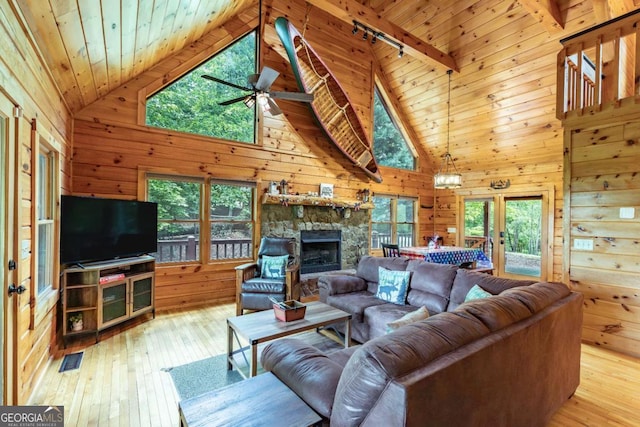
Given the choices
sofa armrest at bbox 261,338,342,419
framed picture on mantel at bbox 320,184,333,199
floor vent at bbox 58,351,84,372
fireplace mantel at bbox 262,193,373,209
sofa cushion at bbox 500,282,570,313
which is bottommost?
floor vent at bbox 58,351,84,372

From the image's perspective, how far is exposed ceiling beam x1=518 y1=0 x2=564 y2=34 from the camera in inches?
148

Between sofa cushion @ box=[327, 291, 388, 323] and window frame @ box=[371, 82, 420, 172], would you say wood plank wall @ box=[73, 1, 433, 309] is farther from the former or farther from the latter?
sofa cushion @ box=[327, 291, 388, 323]

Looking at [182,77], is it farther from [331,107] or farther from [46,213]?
[46,213]

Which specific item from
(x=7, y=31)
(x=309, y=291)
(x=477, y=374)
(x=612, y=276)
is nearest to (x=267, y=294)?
(x=309, y=291)

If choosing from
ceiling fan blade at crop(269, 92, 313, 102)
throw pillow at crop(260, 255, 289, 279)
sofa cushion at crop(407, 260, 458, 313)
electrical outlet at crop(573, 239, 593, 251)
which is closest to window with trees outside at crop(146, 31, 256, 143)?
ceiling fan blade at crop(269, 92, 313, 102)

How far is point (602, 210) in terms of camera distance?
3258mm

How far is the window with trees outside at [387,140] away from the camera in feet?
22.8

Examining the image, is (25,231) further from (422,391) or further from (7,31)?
(422,391)

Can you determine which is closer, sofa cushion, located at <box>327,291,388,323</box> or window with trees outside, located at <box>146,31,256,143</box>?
sofa cushion, located at <box>327,291,388,323</box>

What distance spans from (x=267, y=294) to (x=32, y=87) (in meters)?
2.87

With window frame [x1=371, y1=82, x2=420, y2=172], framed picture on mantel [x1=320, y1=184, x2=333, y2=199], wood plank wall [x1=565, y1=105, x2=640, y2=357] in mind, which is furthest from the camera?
window frame [x1=371, y1=82, x2=420, y2=172]

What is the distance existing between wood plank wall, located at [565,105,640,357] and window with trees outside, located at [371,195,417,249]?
12.2ft

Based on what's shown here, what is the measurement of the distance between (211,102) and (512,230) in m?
6.48

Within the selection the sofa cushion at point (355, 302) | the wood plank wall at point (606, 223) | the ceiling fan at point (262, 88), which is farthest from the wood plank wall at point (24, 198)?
the wood plank wall at point (606, 223)
